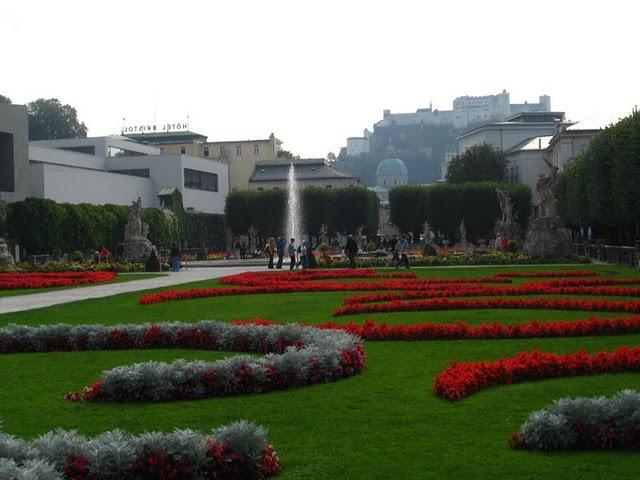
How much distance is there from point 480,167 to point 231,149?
35.2m

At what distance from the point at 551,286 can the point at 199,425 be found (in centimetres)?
1867

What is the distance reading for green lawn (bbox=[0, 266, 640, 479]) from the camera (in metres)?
7.65

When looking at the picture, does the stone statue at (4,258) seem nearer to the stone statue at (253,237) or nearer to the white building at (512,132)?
the stone statue at (253,237)

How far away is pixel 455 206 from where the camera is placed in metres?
87.6

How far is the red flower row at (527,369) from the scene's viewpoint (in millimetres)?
10641

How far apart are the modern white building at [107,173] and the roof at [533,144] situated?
34504 millimetres

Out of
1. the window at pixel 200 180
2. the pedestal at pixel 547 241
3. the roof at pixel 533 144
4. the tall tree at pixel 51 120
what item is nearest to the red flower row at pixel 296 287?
the pedestal at pixel 547 241

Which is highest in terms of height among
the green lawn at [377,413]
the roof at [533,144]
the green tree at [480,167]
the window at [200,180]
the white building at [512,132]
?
the white building at [512,132]

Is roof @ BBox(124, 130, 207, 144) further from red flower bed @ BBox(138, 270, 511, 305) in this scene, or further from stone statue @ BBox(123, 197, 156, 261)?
red flower bed @ BBox(138, 270, 511, 305)

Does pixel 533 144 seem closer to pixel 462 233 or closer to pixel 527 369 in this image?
pixel 462 233

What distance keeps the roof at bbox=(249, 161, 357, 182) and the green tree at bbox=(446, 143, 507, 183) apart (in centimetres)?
1389

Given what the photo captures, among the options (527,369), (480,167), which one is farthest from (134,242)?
(480,167)

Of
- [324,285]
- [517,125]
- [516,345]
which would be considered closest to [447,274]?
[324,285]

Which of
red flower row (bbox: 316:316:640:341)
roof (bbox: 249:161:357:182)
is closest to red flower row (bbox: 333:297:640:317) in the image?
red flower row (bbox: 316:316:640:341)
